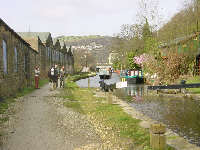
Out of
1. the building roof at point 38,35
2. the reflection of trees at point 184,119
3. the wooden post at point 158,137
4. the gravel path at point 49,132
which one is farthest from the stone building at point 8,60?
the building roof at point 38,35

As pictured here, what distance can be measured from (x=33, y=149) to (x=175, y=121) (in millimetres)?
5086

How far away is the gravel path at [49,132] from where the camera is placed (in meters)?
5.68

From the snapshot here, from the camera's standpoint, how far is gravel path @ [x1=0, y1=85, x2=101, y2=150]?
568 cm

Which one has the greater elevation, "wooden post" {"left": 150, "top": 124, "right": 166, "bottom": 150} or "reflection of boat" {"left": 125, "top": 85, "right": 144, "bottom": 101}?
"wooden post" {"left": 150, "top": 124, "right": 166, "bottom": 150}

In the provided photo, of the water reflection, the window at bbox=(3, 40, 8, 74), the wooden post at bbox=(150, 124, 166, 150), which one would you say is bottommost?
the water reflection

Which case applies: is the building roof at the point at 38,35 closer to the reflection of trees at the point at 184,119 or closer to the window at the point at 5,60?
the window at the point at 5,60

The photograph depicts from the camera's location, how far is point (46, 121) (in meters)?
8.16

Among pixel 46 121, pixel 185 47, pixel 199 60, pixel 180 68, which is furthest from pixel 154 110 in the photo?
pixel 185 47

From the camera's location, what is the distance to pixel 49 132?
6.80m

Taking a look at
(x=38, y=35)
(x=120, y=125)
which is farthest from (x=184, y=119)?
(x=38, y=35)

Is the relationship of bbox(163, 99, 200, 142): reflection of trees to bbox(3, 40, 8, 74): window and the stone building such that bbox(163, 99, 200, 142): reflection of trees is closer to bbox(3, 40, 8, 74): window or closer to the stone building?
the stone building

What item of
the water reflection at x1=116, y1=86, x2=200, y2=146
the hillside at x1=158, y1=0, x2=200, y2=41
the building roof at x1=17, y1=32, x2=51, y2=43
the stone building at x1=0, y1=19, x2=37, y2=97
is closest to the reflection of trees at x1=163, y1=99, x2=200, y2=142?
the water reflection at x1=116, y1=86, x2=200, y2=146

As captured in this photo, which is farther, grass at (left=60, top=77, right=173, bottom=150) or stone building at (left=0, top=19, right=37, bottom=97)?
stone building at (left=0, top=19, right=37, bottom=97)

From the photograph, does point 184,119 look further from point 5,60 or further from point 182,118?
point 5,60
